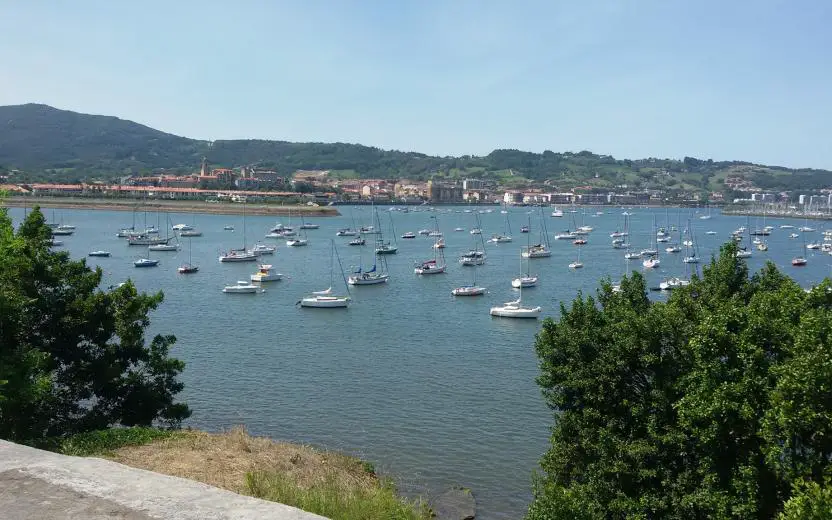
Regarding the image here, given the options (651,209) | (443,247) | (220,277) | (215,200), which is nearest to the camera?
(220,277)

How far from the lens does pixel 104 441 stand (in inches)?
374

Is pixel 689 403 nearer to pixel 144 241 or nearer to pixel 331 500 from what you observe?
pixel 331 500

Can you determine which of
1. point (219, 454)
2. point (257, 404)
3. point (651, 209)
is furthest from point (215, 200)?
point (219, 454)

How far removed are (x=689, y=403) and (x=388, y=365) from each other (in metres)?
15.5

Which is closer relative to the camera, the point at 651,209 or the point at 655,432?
the point at 655,432

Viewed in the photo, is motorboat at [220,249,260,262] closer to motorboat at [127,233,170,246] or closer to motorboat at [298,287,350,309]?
motorboat at [127,233,170,246]

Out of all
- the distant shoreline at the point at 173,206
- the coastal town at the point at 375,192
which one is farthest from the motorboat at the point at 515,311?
the coastal town at the point at 375,192

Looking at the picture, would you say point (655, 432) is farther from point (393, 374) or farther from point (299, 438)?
point (393, 374)

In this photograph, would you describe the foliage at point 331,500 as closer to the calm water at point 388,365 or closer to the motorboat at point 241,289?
the calm water at point 388,365

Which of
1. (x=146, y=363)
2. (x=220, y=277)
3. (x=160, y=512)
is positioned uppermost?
(x=160, y=512)

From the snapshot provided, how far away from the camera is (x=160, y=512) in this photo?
307cm

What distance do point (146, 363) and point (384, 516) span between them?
24.4 ft

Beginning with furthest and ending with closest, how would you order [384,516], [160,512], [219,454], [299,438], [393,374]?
1. [393,374]
2. [299,438]
3. [219,454]
4. [384,516]
5. [160,512]

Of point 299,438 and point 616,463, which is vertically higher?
point 616,463
